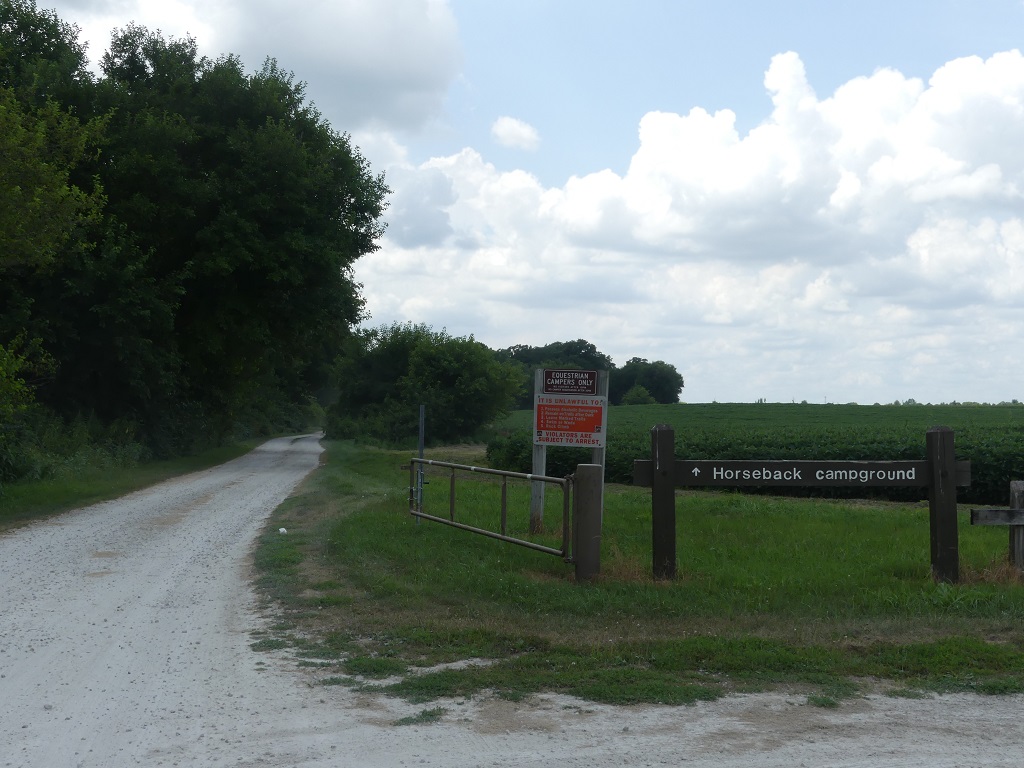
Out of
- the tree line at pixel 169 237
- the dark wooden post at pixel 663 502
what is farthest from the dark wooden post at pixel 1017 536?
the tree line at pixel 169 237

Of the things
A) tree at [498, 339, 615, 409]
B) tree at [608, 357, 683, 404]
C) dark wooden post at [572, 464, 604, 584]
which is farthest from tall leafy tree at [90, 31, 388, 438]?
tree at [608, 357, 683, 404]

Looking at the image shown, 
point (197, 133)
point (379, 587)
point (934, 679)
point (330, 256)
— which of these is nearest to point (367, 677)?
point (379, 587)

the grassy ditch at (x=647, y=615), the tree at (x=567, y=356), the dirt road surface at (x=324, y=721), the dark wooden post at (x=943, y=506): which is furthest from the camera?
the tree at (x=567, y=356)

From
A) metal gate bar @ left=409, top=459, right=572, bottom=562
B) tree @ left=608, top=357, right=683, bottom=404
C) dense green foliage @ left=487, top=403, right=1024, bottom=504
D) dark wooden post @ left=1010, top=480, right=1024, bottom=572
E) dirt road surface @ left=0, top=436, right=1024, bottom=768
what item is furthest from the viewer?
tree @ left=608, top=357, right=683, bottom=404

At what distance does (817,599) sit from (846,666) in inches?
84.4

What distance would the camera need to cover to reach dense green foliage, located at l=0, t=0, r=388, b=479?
89.7 ft

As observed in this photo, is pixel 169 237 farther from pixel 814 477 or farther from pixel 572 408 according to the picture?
pixel 814 477

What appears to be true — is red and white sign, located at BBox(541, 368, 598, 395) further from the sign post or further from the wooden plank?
the wooden plank

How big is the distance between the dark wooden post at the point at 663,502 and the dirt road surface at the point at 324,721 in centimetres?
354

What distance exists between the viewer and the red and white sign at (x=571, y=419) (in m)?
12.4

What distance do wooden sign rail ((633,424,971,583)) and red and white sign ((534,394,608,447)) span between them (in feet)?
8.22

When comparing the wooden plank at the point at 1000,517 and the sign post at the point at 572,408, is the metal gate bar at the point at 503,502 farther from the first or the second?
the wooden plank at the point at 1000,517

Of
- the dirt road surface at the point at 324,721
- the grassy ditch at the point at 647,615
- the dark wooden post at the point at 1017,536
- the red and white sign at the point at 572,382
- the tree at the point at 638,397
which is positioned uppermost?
the tree at the point at 638,397

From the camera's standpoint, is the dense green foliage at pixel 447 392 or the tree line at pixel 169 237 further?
the dense green foliage at pixel 447 392
